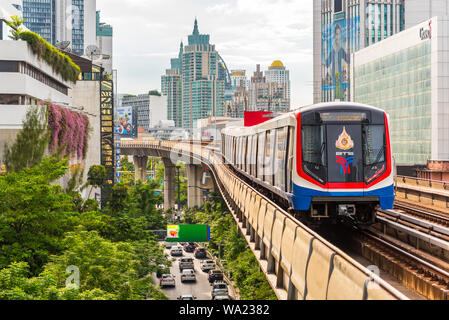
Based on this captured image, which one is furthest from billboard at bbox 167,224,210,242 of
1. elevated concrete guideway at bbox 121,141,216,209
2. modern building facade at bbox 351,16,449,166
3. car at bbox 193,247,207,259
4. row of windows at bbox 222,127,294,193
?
modern building facade at bbox 351,16,449,166

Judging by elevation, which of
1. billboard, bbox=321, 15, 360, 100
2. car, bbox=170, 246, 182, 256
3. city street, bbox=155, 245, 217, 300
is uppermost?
billboard, bbox=321, 15, 360, 100

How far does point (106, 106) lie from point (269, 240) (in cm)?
4952

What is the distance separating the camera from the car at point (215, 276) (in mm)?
45906

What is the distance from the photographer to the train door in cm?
1473

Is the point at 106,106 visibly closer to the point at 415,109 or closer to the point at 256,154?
the point at 415,109

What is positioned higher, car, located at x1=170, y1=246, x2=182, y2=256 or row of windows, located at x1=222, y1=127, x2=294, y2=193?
row of windows, located at x1=222, y1=127, x2=294, y2=193

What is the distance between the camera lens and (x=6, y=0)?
45.3m

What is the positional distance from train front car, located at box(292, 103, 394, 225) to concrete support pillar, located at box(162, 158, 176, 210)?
76.6 meters

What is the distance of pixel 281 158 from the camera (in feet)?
54.6

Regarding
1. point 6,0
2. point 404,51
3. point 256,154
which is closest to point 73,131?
point 6,0

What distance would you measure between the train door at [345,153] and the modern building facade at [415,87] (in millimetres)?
36167

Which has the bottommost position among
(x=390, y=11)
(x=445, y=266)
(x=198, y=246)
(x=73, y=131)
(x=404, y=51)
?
(x=198, y=246)

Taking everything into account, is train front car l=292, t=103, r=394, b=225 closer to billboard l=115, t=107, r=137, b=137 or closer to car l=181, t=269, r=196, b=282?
car l=181, t=269, r=196, b=282

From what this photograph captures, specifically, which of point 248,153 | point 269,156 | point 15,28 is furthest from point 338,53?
point 269,156
